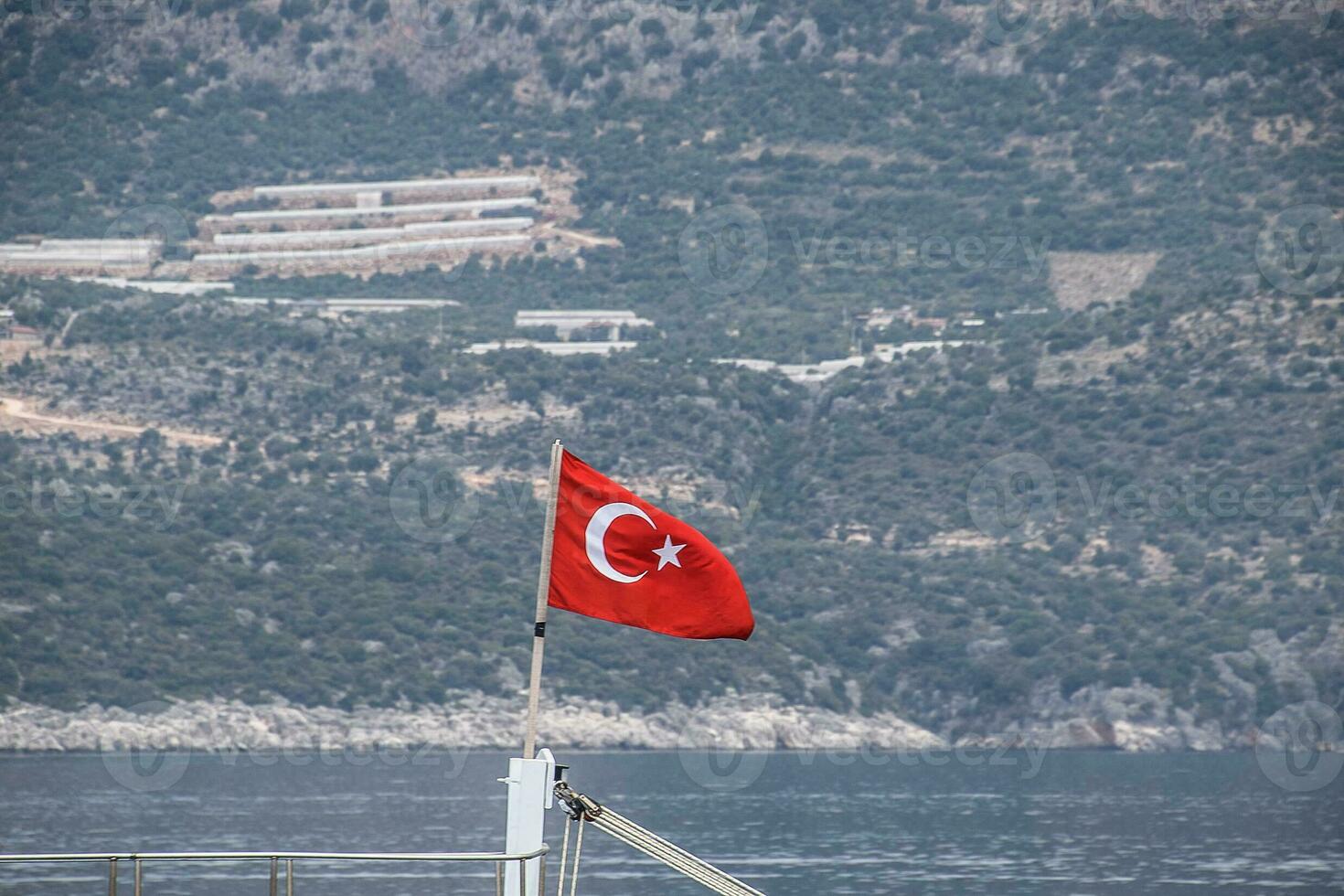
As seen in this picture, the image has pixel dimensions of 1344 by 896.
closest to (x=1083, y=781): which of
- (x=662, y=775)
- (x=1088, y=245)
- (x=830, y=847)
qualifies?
(x=662, y=775)

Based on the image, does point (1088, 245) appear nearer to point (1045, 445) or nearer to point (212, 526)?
point (1045, 445)
